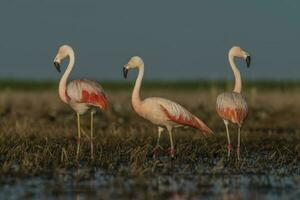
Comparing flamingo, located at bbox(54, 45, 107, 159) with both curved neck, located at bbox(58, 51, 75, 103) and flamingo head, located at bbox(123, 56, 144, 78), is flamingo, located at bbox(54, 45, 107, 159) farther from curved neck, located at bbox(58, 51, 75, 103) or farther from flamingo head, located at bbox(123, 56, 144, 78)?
flamingo head, located at bbox(123, 56, 144, 78)

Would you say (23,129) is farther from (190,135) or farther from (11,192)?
(11,192)

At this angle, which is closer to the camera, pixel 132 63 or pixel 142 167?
pixel 142 167

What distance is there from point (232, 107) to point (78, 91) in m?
2.33

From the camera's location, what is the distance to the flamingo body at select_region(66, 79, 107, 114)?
42.7 feet


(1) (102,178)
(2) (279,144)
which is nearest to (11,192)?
(1) (102,178)

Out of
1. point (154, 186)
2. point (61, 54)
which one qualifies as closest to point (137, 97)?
point (61, 54)

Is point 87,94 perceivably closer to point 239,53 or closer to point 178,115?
point 178,115

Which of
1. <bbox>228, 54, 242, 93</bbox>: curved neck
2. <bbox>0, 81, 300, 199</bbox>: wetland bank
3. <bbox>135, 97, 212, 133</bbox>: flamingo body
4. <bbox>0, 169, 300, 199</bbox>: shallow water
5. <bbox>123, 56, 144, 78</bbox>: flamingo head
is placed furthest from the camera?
<bbox>228, 54, 242, 93</bbox>: curved neck

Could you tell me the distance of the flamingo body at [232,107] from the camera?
40.9ft

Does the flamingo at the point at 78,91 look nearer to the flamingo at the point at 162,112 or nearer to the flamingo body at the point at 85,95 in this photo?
the flamingo body at the point at 85,95

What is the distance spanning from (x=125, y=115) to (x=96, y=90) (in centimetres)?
816

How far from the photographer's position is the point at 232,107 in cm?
1245

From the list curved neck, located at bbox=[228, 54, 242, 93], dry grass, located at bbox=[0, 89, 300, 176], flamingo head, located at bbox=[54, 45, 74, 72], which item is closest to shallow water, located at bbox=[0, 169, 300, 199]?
dry grass, located at bbox=[0, 89, 300, 176]

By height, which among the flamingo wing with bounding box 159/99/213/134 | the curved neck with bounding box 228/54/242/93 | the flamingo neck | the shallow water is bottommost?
the shallow water
